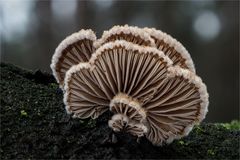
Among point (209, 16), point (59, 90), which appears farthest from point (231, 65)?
point (59, 90)

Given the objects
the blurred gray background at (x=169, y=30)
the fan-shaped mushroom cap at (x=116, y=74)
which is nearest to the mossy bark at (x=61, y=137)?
the fan-shaped mushroom cap at (x=116, y=74)

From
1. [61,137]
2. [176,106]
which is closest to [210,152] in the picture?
[176,106]

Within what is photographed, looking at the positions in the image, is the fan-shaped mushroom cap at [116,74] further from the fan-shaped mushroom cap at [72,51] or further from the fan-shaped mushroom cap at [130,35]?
the fan-shaped mushroom cap at [72,51]

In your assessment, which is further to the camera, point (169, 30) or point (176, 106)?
point (169, 30)

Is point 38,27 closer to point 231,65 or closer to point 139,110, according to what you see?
point 231,65

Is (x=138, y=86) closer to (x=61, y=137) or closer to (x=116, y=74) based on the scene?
(x=116, y=74)
